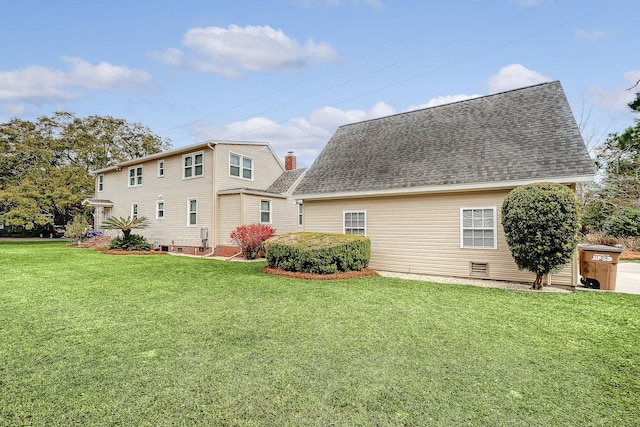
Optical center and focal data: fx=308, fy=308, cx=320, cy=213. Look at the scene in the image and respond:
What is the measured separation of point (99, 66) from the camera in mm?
21609

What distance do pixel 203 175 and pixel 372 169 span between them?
32.8 feet

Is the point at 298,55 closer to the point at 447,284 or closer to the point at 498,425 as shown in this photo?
the point at 447,284

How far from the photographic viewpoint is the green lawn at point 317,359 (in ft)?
8.57

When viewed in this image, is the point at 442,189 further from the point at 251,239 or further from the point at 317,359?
the point at 251,239

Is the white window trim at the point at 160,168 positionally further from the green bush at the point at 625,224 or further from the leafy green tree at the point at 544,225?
the green bush at the point at 625,224

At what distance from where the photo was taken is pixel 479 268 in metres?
9.08

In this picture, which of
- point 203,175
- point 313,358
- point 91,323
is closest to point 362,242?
point 313,358

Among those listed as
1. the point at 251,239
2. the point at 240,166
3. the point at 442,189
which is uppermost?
the point at 240,166

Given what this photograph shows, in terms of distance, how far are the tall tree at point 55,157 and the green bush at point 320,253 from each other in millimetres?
24099

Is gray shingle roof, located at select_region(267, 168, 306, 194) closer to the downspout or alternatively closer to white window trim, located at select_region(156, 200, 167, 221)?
the downspout

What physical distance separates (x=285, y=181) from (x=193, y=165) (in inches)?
214

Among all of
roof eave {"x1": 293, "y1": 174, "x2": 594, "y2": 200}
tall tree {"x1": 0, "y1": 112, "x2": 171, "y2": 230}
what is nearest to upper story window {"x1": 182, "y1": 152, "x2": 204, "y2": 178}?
roof eave {"x1": 293, "y1": 174, "x2": 594, "y2": 200}

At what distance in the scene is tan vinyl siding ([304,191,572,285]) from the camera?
8.78 meters

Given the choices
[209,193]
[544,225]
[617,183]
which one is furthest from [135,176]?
[617,183]
